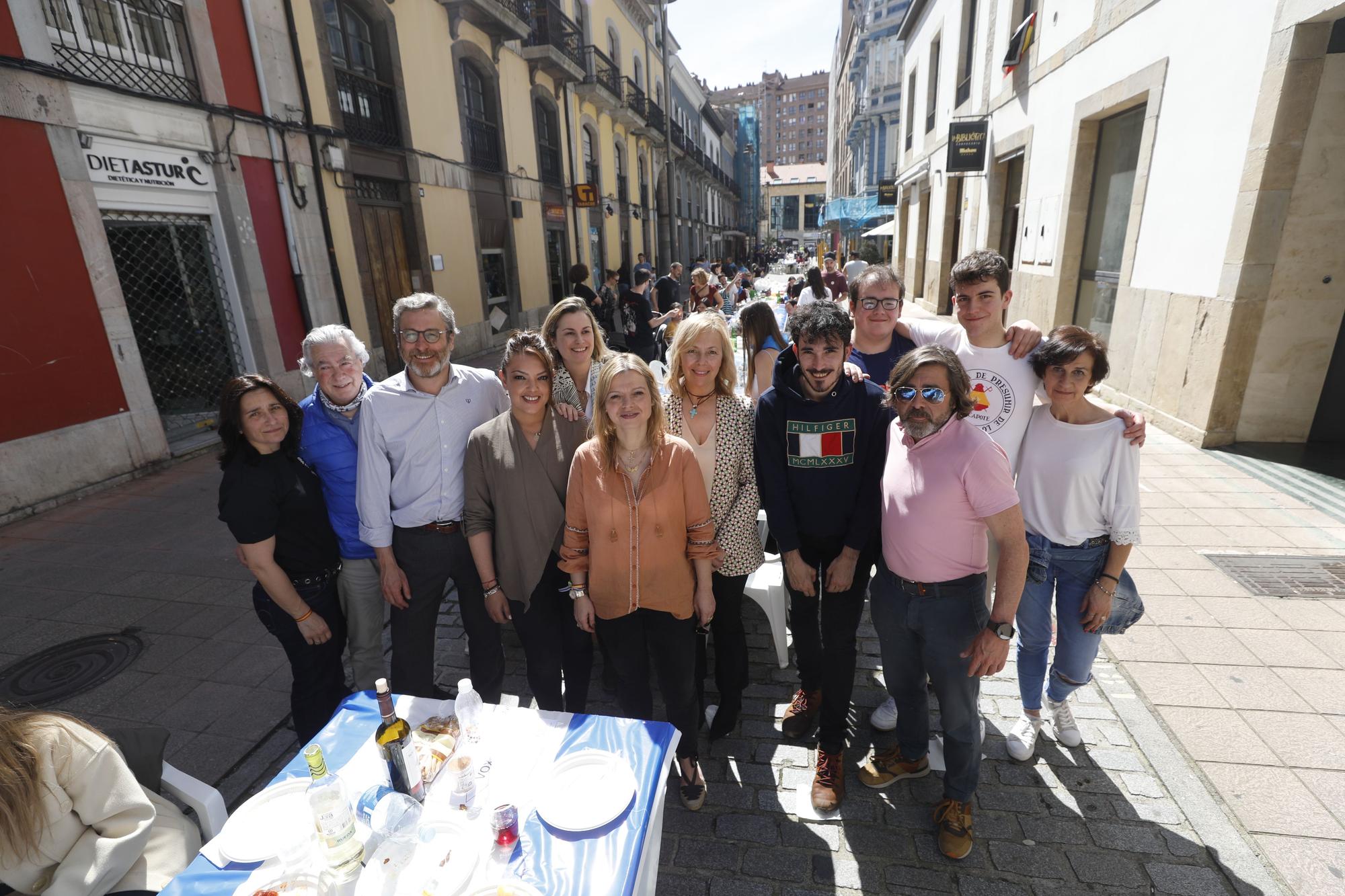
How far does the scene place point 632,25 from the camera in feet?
87.2

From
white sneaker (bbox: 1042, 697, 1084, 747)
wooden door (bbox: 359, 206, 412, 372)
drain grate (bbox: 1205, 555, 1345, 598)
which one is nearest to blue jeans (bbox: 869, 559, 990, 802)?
white sneaker (bbox: 1042, 697, 1084, 747)

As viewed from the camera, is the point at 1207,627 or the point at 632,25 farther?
the point at 632,25

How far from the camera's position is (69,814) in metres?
1.75

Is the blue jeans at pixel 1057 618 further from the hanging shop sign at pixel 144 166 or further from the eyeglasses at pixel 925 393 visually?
the hanging shop sign at pixel 144 166

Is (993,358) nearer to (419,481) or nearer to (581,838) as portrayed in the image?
(581,838)

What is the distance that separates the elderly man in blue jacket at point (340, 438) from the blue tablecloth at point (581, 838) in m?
0.99

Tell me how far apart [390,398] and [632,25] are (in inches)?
1181

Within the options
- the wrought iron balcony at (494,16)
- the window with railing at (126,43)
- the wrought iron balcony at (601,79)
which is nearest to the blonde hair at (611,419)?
the window with railing at (126,43)

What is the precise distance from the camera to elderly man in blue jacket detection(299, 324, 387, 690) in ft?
9.46

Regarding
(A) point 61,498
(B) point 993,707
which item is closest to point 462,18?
(A) point 61,498

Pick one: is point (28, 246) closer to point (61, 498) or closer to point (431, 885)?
point (61, 498)

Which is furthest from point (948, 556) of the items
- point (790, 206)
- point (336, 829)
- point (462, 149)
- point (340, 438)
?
point (790, 206)

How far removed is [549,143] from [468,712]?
20.1 m

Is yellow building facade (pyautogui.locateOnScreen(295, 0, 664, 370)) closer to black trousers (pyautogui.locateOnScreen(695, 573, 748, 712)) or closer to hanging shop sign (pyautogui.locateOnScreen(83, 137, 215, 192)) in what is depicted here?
hanging shop sign (pyautogui.locateOnScreen(83, 137, 215, 192))
